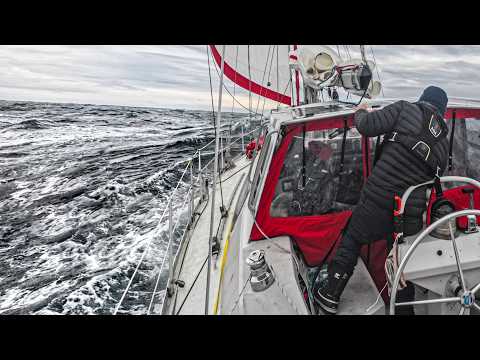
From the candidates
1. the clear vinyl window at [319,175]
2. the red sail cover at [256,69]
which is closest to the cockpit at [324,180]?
the clear vinyl window at [319,175]

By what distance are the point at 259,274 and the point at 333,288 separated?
573 millimetres

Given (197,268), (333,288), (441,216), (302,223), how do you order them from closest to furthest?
(441,216) < (333,288) < (302,223) < (197,268)

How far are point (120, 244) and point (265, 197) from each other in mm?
4387

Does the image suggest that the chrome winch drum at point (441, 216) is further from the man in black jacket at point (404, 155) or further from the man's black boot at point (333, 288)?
the man's black boot at point (333, 288)

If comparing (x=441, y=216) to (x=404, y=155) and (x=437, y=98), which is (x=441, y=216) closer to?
(x=404, y=155)

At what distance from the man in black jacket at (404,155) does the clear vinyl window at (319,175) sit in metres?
0.54

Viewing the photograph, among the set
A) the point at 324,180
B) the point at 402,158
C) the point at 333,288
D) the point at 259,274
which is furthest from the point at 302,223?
the point at 402,158

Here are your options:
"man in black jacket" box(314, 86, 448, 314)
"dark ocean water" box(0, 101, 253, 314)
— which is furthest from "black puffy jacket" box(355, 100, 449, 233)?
"dark ocean water" box(0, 101, 253, 314)

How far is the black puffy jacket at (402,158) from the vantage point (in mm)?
1867

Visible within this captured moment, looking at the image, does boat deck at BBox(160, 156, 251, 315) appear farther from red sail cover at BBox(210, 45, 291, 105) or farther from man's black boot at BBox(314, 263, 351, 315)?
red sail cover at BBox(210, 45, 291, 105)

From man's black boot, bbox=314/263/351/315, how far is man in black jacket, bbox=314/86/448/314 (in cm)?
31

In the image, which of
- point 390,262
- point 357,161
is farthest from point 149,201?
point 390,262

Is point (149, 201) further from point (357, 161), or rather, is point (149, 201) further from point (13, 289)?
point (357, 161)

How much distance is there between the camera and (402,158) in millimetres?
1889
